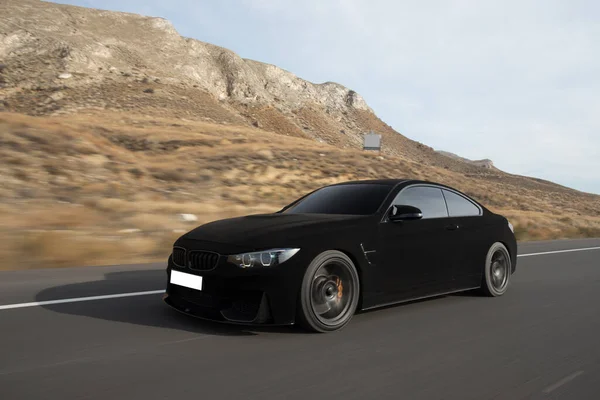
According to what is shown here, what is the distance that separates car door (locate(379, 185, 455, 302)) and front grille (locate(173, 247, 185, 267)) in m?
1.84

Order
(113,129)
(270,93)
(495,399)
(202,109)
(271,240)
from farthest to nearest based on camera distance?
(270,93) → (202,109) → (113,129) → (271,240) → (495,399)

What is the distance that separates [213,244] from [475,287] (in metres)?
3.44

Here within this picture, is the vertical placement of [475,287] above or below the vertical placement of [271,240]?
below

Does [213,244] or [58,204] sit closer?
[213,244]

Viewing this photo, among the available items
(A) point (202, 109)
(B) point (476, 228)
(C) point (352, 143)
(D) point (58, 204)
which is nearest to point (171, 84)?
(A) point (202, 109)

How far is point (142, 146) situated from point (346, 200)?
28.6 metres

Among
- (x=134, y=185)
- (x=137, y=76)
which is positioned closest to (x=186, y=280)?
(x=134, y=185)

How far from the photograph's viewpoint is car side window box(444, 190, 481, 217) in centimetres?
673

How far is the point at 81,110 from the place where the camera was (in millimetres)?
51969

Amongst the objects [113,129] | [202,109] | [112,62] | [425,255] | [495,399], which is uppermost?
[112,62]

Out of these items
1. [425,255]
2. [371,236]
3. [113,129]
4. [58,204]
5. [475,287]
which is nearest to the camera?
[371,236]

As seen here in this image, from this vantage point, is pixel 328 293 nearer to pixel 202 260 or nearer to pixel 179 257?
pixel 202 260

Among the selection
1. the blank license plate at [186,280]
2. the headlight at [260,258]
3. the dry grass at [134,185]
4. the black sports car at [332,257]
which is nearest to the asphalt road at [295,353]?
the black sports car at [332,257]

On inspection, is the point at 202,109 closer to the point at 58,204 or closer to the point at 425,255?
the point at 58,204
